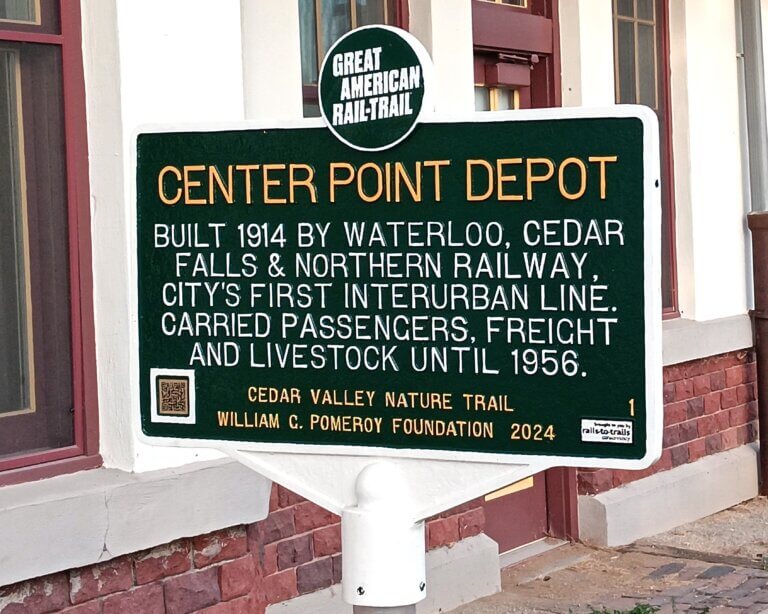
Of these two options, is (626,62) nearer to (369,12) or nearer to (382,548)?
(369,12)

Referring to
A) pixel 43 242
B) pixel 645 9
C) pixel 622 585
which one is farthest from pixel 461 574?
pixel 645 9

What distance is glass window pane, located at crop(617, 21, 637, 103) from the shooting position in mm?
8047

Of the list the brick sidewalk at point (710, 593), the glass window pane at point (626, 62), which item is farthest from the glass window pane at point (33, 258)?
the glass window pane at point (626, 62)

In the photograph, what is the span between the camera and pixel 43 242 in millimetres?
4367

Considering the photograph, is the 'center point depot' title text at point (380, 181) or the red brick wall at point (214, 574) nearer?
the 'center point depot' title text at point (380, 181)

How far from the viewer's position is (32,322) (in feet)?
14.3

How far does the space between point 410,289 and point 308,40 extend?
10.1 feet

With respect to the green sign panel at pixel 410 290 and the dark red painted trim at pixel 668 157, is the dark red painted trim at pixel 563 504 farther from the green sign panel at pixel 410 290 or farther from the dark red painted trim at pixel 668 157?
the green sign panel at pixel 410 290

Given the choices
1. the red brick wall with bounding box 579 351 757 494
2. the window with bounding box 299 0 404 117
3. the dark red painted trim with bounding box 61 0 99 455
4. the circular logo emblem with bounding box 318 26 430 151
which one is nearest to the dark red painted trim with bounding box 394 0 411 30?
the window with bounding box 299 0 404 117

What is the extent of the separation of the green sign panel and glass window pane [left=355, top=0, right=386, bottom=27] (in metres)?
3.08

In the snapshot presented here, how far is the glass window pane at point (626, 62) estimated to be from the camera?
8047 millimetres

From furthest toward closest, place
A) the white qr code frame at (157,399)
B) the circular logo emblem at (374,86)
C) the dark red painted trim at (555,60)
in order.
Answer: the dark red painted trim at (555,60) → the white qr code frame at (157,399) → the circular logo emblem at (374,86)

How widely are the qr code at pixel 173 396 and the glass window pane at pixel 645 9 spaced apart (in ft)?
19.6

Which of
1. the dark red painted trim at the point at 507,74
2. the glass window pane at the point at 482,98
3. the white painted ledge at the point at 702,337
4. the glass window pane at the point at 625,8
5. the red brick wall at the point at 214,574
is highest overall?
the glass window pane at the point at 625,8
